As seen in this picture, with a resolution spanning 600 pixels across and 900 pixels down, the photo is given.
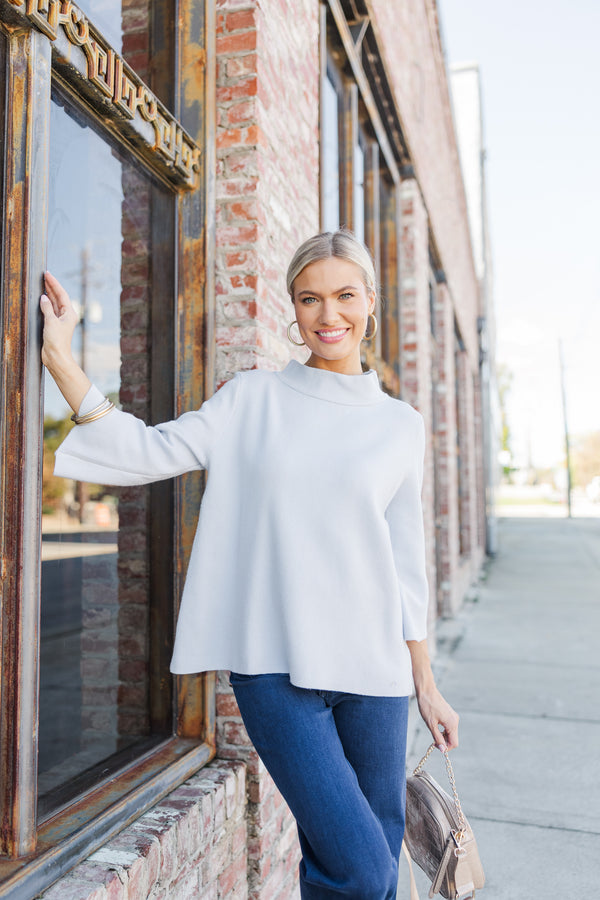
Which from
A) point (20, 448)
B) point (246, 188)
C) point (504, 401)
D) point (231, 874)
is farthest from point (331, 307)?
point (504, 401)

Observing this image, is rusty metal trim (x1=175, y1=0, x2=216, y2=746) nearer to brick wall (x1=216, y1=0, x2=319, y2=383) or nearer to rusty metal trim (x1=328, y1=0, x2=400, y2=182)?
brick wall (x1=216, y1=0, x2=319, y2=383)

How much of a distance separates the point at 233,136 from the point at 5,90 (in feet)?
3.31

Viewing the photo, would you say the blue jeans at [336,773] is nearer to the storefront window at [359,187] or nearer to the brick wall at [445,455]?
the storefront window at [359,187]

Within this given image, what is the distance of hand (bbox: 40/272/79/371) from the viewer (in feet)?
4.91

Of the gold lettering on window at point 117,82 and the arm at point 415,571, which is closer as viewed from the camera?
the gold lettering on window at point 117,82

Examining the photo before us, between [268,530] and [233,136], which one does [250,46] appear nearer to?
[233,136]

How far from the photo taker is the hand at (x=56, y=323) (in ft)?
4.91

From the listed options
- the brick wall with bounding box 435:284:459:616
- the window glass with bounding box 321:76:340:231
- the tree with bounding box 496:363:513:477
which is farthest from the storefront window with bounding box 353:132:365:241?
the tree with bounding box 496:363:513:477

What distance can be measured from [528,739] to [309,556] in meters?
3.32

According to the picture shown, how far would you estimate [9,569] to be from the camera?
1.53m

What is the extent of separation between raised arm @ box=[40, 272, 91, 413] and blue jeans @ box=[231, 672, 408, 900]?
2.42 feet

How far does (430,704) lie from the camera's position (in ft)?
5.92

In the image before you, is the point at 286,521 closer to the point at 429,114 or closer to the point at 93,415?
the point at 93,415

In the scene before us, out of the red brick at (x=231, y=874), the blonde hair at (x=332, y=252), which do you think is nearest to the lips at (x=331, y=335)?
the blonde hair at (x=332, y=252)
